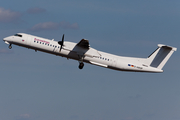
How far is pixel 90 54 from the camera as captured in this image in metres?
39.9

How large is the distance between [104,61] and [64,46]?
545 centimetres

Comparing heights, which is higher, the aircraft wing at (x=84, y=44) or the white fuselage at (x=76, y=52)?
the aircraft wing at (x=84, y=44)

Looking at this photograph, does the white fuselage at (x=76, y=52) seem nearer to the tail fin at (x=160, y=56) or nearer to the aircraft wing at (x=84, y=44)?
the aircraft wing at (x=84, y=44)

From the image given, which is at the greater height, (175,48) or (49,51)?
(175,48)

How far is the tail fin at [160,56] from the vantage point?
41.2 m

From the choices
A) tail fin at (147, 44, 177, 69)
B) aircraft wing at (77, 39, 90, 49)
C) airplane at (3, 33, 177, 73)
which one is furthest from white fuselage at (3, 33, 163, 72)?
tail fin at (147, 44, 177, 69)

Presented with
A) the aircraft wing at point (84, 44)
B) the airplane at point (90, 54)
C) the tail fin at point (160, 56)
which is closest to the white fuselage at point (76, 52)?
the airplane at point (90, 54)

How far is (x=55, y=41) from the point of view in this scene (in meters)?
40.4

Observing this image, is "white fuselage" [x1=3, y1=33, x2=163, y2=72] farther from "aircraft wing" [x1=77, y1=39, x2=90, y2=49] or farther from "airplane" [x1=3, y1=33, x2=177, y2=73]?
"aircraft wing" [x1=77, y1=39, x2=90, y2=49]

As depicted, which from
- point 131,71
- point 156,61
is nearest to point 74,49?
point 131,71

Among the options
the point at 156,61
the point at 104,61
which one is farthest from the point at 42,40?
the point at 156,61

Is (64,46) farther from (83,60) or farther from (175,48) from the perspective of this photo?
(175,48)

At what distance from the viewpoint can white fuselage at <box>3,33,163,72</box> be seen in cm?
3956

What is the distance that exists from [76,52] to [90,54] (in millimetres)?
1810
